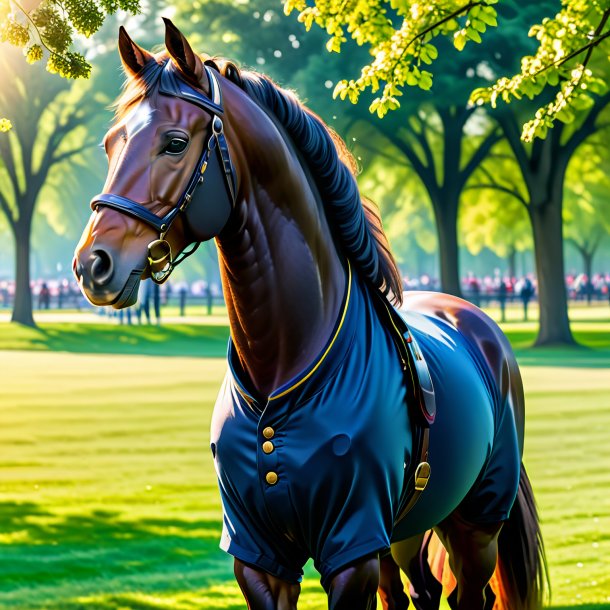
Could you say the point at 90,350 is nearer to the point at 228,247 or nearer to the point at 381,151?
the point at 381,151

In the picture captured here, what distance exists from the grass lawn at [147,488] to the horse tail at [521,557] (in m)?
1.62

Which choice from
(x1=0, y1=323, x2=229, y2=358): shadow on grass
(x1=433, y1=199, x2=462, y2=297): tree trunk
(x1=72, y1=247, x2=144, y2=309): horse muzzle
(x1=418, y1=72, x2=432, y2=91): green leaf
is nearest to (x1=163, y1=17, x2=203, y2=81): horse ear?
(x1=72, y1=247, x2=144, y2=309): horse muzzle

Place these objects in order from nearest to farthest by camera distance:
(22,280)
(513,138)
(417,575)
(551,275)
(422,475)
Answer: (422,475)
(417,575)
(551,275)
(513,138)
(22,280)

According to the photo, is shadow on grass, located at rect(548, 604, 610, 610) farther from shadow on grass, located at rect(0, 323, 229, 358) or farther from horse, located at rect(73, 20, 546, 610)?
shadow on grass, located at rect(0, 323, 229, 358)

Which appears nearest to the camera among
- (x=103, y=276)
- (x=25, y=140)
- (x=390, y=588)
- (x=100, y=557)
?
(x=103, y=276)

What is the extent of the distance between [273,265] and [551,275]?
26192 mm

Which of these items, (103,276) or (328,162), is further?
(328,162)

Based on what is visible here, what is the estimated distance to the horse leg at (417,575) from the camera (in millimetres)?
5691

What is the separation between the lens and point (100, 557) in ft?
27.2

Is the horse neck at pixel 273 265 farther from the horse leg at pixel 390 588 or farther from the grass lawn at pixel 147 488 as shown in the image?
the grass lawn at pixel 147 488

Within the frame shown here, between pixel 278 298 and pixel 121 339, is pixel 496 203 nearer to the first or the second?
pixel 121 339

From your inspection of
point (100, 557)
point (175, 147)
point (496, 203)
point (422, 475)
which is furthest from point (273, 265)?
point (496, 203)

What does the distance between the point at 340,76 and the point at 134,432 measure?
1644 centimetres

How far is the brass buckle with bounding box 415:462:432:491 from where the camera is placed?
416 cm
